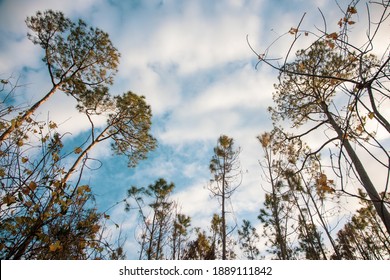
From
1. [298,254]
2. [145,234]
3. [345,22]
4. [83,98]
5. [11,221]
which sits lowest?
[11,221]

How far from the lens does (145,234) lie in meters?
9.48

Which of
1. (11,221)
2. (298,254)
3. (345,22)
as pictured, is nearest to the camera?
(345,22)

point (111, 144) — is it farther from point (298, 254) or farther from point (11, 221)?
point (298, 254)

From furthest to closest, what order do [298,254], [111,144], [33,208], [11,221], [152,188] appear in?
[298,254], [152,188], [111,144], [11,221], [33,208]

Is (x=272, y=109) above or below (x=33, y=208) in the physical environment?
above

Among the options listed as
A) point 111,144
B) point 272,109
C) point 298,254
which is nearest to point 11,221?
point 111,144

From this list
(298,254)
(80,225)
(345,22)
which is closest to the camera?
(345,22)

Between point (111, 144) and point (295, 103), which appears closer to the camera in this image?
point (295, 103)
